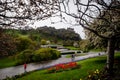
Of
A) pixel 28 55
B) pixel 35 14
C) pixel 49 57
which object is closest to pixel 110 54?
pixel 35 14

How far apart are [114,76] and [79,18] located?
5.70 metres

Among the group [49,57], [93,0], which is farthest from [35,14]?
[49,57]

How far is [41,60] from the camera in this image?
48.0m

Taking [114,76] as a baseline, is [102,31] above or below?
above

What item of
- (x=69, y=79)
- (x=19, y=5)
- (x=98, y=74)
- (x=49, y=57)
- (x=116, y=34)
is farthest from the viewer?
(x=49, y=57)

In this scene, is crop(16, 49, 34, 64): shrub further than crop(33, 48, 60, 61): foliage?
No

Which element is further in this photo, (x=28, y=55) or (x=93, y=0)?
(x=28, y=55)

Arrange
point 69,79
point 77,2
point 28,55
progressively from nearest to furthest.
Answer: point 77,2 < point 69,79 < point 28,55

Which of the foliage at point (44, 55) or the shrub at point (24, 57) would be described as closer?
the shrub at point (24, 57)

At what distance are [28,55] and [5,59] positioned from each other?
5421mm

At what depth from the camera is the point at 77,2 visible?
493 inches

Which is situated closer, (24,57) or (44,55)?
(24,57)

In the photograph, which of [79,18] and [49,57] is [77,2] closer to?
[79,18]

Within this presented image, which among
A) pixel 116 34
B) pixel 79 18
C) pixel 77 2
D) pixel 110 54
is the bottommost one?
pixel 110 54
